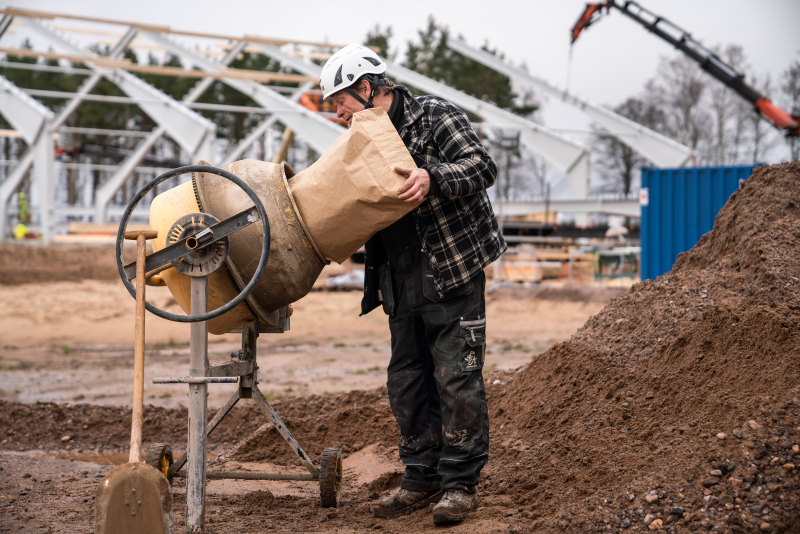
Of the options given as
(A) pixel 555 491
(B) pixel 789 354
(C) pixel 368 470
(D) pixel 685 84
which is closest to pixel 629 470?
(A) pixel 555 491

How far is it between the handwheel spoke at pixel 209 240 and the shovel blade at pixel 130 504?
815mm

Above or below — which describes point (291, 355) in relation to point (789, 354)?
below

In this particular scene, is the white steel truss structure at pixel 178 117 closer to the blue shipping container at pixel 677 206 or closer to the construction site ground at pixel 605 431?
the blue shipping container at pixel 677 206

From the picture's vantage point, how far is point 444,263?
2957 mm

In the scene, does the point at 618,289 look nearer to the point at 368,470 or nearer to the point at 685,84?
the point at 368,470

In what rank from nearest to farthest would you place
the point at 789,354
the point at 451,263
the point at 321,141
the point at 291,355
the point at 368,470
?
1. the point at 451,263
2. the point at 789,354
3. the point at 368,470
4. the point at 291,355
5. the point at 321,141

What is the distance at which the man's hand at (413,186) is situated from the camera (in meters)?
2.67

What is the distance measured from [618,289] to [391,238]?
12820 mm

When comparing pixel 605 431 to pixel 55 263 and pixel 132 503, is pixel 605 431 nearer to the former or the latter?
pixel 132 503

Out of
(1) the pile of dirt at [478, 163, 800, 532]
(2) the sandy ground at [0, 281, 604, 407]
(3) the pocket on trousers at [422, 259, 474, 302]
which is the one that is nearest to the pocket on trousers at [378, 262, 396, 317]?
(3) the pocket on trousers at [422, 259, 474, 302]

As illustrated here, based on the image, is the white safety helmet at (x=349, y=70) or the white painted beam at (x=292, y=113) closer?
the white safety helmet at (x=349, y=70)

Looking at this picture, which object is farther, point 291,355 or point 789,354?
point 291,355

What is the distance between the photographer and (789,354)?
10.3 feet

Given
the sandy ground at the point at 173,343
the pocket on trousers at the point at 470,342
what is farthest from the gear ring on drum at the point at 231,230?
the sandy ground at the point at 173,343
